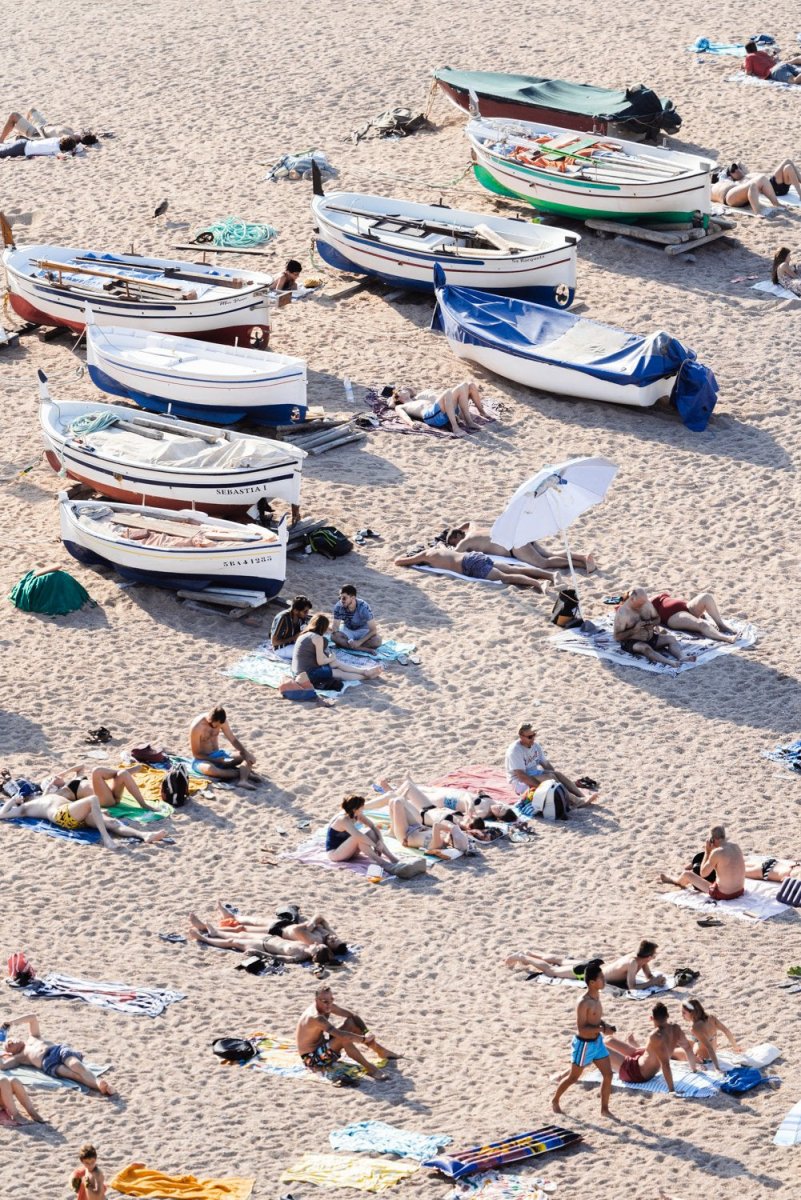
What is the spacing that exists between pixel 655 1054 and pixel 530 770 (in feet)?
14.8

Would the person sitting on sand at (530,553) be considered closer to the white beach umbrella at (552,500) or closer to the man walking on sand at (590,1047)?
the white beach umbrella at (552,500)

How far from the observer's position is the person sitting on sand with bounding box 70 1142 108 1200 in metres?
14.3

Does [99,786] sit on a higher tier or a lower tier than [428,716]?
higher

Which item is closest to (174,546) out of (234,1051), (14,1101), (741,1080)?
(234,1051)

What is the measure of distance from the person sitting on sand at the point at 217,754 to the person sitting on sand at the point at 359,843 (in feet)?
4.59

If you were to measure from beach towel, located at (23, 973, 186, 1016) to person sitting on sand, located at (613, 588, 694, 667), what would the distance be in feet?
22.6

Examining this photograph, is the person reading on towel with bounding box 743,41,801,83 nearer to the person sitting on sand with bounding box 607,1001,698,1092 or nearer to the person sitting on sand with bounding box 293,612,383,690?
the person sitting on sand with bounding box 293,612,383,690

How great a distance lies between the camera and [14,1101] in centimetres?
1554

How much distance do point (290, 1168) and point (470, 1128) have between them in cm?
126

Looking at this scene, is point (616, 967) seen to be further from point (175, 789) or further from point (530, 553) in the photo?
point (530, 553)

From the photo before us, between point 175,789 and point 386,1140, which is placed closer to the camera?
point 386,1140

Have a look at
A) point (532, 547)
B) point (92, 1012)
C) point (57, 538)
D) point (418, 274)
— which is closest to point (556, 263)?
point (418, 274)

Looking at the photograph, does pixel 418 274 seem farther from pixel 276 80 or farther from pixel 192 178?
pixel 276 80

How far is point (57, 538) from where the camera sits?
24844mm
